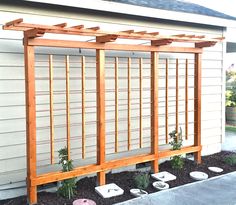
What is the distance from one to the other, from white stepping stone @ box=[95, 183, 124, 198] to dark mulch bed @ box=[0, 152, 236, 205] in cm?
5

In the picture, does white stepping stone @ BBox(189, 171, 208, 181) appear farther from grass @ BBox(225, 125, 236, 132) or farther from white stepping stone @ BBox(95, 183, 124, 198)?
grass @ BBox(225, 125, 236, 132)

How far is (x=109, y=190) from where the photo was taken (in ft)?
13.5

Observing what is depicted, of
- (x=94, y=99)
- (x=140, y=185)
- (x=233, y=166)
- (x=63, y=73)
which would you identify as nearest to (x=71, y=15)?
(x=63, y=73)

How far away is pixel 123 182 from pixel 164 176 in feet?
2.11

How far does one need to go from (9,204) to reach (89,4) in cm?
276

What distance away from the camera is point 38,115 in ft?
13.7

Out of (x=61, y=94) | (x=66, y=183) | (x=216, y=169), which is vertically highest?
(x=61, y=94)

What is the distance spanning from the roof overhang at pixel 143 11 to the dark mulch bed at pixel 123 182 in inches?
95.2

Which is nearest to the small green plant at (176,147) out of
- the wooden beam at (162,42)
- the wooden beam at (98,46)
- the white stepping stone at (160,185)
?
the white stepping stone at (160,185)

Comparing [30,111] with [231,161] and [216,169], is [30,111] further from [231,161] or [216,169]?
[231,161]

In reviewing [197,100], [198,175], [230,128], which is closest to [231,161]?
[198,175]

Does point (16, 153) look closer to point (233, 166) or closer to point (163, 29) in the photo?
point (163, 29)

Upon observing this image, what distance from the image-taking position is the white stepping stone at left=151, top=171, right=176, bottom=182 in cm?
455

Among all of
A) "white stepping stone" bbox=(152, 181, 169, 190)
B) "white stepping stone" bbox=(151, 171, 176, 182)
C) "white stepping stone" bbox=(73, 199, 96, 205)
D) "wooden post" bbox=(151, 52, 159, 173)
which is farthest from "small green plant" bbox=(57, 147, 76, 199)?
"wooden post" bbox=(151, 52, 159, 173)
